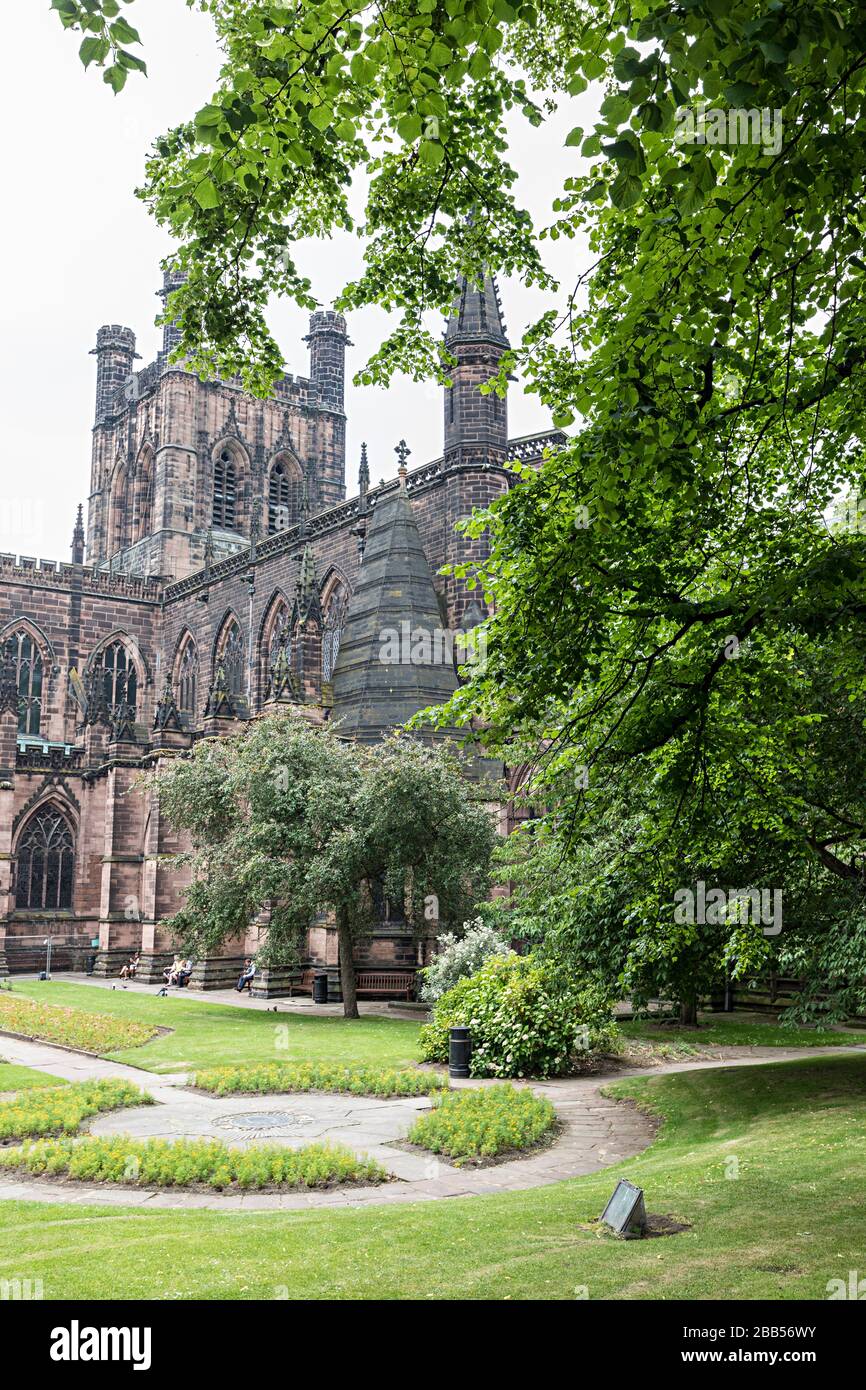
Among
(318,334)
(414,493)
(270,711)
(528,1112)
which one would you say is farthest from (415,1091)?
(318,334)

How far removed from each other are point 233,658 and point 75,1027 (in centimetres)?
2631

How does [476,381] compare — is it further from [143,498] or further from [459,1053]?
[143,498]

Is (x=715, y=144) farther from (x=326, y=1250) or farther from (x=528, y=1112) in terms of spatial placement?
(x=528, y=1112)

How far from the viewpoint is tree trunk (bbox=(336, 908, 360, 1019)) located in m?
24.3

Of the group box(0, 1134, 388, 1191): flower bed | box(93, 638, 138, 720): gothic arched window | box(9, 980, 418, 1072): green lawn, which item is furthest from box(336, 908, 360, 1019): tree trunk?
box(93, 638, 138, 720): gothic arched window

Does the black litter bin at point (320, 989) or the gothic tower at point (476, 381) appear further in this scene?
the gothic tower at point (476, 381)

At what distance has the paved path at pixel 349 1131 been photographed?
9422 millimetres

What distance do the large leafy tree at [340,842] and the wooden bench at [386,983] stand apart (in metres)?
2.57

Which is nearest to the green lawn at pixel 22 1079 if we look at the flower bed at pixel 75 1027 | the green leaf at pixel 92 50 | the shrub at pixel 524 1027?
the flower bed at pixel 75 1027

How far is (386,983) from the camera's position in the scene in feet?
91.1

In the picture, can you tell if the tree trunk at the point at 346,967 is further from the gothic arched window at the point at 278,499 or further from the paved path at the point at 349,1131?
the gothic arched window at the point at 278,499

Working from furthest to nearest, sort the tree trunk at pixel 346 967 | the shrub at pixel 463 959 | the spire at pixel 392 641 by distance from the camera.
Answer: the spire at pixel 392 641 < the tree trunk at pixel 346 967 < the shrub at pixel 463 959

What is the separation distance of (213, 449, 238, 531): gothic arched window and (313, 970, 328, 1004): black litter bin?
3295 centimetres

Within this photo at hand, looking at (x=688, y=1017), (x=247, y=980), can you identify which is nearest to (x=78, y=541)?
(x=247, y=980)
